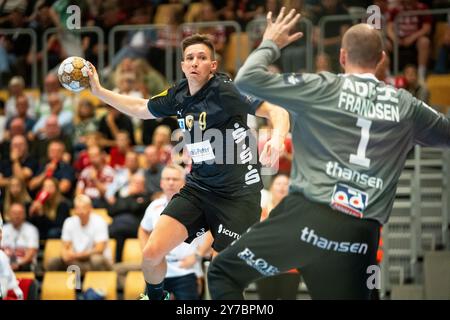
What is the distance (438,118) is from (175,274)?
19.8 ft

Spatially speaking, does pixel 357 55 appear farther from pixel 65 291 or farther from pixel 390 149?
pixel 65 291

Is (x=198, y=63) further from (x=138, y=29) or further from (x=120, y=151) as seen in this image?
(x=138, y=29)

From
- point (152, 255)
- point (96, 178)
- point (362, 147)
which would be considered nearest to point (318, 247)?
point (362, 147)

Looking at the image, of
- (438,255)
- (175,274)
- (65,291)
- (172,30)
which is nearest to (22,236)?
(65,291)

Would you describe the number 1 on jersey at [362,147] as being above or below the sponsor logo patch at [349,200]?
above

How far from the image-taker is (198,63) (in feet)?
26.5

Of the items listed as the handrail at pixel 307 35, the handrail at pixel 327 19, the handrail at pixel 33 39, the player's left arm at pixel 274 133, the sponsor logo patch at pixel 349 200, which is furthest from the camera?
the handrail at pixel 33 39

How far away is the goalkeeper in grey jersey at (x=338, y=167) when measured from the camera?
5891mm

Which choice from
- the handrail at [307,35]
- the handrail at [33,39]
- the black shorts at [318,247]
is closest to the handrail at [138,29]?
the handrail at [33,39]

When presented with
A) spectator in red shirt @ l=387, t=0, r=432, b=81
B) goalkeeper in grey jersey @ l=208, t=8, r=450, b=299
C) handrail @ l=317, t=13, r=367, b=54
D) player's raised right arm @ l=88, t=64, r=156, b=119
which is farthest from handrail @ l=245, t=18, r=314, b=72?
goalkeeper in grey jersey @ l=208, t=8, r=450, b=299

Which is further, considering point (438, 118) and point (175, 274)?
point (175, 274)

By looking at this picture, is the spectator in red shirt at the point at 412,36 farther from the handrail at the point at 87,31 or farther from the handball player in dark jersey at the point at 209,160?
the handball player in dark jersey at the point at 209,160

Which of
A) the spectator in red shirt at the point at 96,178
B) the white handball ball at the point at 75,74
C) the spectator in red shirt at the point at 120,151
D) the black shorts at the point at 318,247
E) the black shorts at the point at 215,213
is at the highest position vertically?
the white handball ball at the point at 75,74

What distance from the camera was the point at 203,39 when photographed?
26.9 feet
